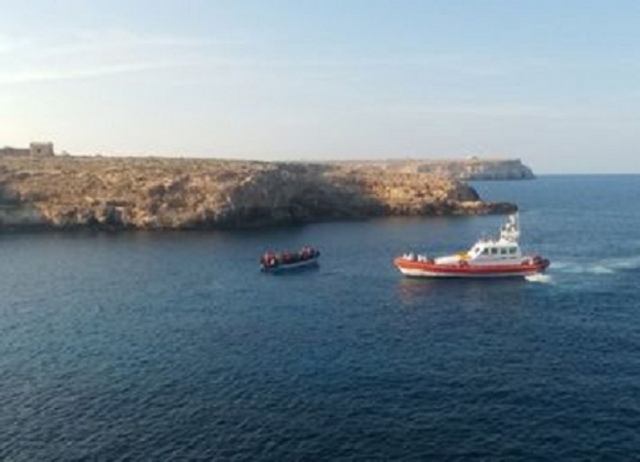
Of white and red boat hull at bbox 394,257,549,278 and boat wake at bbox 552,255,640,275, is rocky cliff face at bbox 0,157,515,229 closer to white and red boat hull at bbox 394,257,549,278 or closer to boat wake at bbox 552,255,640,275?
white and red boat hull at bbox 394,257,549,278

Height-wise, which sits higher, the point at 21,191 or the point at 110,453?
the point at 21,191

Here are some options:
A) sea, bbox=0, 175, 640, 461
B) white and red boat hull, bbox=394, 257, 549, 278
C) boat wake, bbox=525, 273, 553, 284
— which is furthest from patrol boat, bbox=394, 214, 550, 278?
sea, bbox=0, 175, 640, 461

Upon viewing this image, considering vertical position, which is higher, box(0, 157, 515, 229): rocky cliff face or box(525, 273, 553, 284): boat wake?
box(0, 157, 515, 229): rocky cliff face

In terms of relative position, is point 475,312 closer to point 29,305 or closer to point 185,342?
point 185,342

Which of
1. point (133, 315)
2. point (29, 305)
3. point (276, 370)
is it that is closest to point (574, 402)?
point (276, 370)

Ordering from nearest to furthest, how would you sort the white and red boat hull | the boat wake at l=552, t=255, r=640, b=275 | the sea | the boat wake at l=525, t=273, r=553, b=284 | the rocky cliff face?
the sea, the boat wake at l=525, t=273, r=553, b=284, the white and red boat hull, the boat wake at l=552, t=255, r=640, b=275, the rocky cliff face

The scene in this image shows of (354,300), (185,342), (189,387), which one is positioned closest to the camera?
(189,387)

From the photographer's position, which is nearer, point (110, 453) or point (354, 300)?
point (110, 453)
